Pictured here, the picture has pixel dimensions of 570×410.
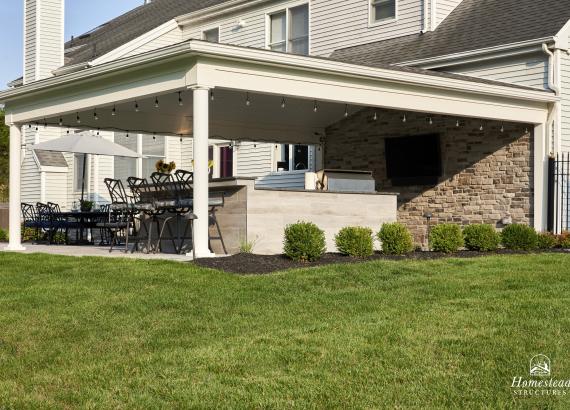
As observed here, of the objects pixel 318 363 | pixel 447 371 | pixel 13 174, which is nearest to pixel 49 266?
pixel 13 174

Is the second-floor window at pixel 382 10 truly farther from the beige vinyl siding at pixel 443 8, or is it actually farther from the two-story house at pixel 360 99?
the beige vinyl siding at pixel 443 8

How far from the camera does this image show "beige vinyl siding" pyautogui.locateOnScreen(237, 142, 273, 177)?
22.1m

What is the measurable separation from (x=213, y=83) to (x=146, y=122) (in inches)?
245

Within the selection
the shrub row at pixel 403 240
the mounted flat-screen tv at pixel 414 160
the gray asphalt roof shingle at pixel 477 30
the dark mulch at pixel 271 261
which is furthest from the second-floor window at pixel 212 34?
the dark mulch at pixel 271 261

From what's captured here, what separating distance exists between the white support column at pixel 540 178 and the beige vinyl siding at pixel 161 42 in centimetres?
1278

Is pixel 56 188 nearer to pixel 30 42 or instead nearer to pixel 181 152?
pixel 181 152

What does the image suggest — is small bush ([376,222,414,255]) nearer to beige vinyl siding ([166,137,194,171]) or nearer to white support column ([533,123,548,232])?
white support column ([533,123,548,232])

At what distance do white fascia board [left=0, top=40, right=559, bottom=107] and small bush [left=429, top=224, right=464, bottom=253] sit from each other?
2.62 meters

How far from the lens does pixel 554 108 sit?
50.7ft

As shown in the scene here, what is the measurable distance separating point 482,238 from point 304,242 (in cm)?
323

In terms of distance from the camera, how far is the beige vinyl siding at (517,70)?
51.1 ft

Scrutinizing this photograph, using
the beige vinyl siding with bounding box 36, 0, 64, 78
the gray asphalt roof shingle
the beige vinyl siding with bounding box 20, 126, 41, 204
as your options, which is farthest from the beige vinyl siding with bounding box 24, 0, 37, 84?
the gray asphalt roof shingle

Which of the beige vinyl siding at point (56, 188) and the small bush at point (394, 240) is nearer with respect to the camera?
the small bush at point (394, 240)

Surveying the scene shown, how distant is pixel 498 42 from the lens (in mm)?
16016
